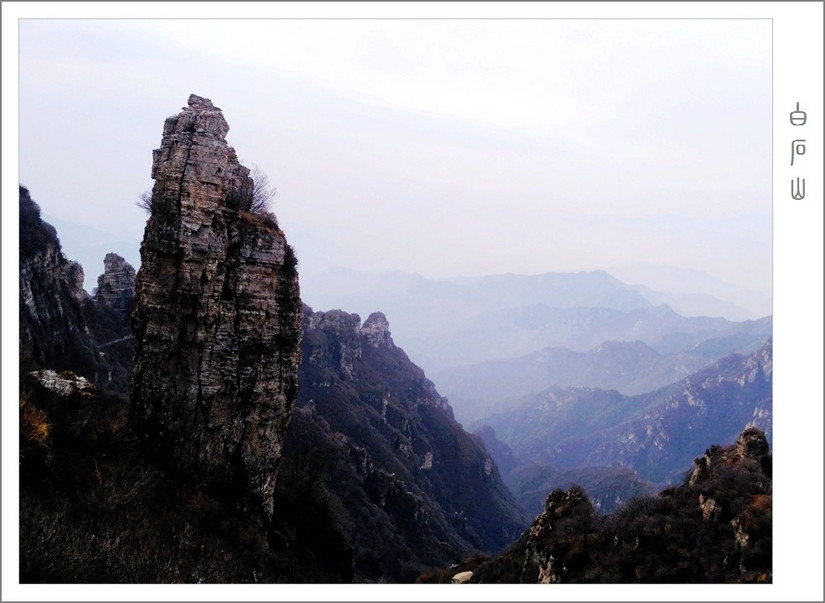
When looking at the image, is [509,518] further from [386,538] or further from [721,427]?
[721,427]

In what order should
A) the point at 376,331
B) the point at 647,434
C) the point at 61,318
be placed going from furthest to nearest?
the point at 647,434 → the point at 376,331 → the point at 61,318

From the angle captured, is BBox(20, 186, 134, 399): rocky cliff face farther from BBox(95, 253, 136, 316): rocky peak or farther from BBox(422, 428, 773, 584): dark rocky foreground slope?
BBox(422, 428, 773, 584): dark rocky foreground slope

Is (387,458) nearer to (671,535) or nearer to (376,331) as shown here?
(376,331)

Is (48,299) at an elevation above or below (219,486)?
above

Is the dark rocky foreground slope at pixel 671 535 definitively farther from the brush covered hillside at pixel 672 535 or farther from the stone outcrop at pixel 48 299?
the stone outcrop at pixel 48 299

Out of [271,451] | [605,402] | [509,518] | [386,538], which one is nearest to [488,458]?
[509,518]

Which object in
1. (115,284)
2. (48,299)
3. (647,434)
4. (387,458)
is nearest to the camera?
(48,299)

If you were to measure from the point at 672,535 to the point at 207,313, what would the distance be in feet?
41.8

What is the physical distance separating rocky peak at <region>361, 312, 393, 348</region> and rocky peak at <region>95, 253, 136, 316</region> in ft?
167

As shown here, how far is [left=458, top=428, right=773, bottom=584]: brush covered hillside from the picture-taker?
411 inches

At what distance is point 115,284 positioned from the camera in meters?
48.9

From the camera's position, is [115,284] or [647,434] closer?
[115,284]

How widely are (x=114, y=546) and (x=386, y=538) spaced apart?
33.7 meters

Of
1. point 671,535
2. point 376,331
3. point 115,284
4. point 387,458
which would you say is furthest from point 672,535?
point 376,331
